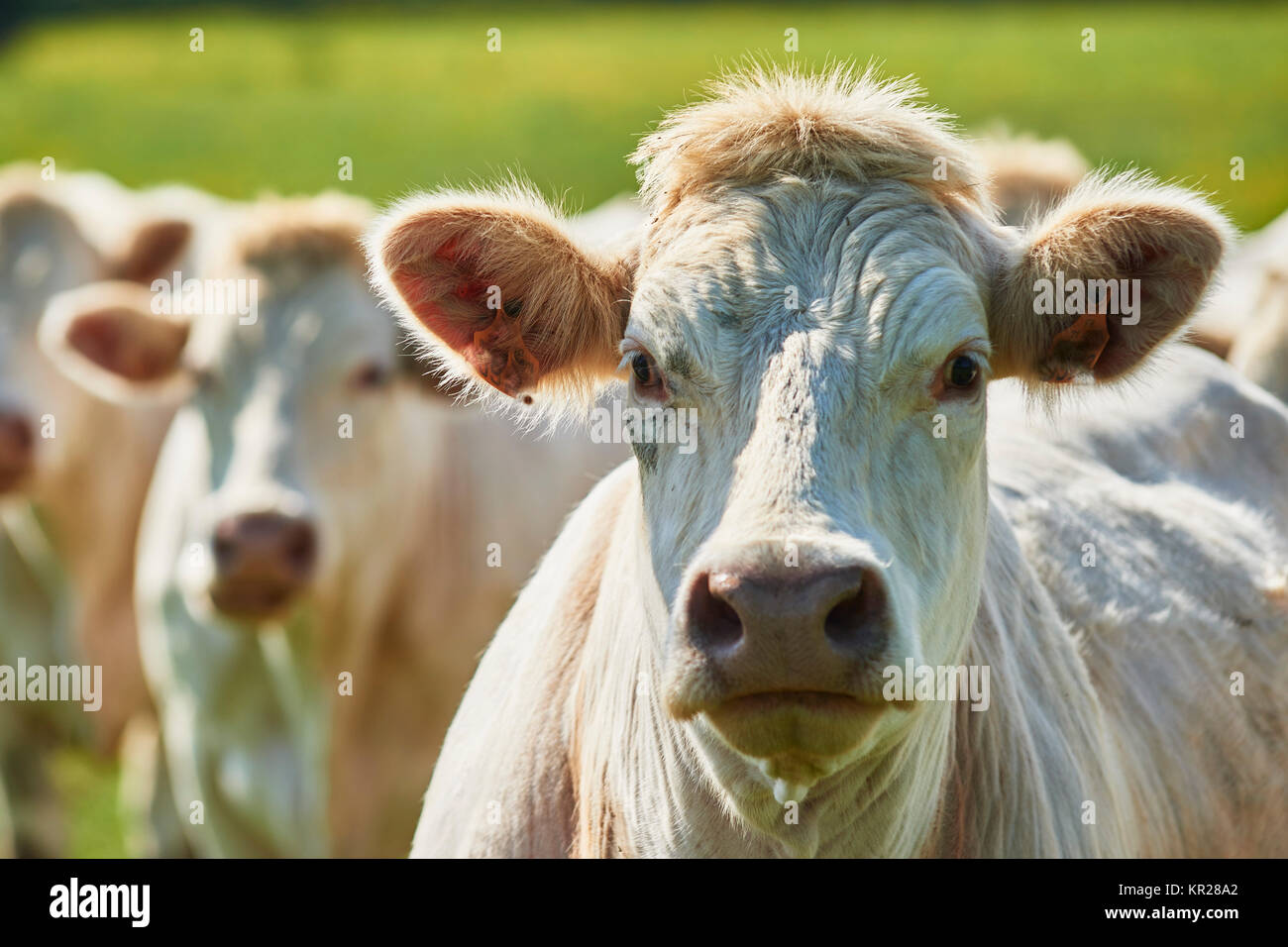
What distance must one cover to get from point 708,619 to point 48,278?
684 cm

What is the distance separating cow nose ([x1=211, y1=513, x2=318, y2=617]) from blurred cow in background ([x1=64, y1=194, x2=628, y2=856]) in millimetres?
16

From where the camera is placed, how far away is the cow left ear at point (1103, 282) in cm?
335

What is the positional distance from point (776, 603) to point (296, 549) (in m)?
4.15

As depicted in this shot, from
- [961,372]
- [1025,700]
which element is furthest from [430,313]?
[1025,700]

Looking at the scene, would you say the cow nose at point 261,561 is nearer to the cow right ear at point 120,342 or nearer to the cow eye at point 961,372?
the cow right ear at point 120,342

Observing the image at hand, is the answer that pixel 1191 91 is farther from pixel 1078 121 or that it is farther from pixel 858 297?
pixel 858 297

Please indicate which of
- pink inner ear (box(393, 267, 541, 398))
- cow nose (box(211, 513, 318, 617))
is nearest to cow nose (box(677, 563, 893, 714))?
pink inner ear (box(393, 267, 541, 398))

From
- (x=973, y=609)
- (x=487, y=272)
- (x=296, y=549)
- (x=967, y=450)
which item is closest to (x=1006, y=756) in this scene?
(x=973, y=609)

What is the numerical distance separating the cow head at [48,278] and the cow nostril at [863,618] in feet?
20.4

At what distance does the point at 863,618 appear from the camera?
271cm

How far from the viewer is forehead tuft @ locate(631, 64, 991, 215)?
3.36 meters

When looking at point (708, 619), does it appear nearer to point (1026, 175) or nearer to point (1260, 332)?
point (1260, 332)

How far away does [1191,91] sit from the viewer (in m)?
24.0

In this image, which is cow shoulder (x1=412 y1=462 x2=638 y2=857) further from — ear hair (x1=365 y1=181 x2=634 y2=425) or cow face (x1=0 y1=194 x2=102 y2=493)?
cow face (x1=0 y1=194 x2=102 y2=493)
